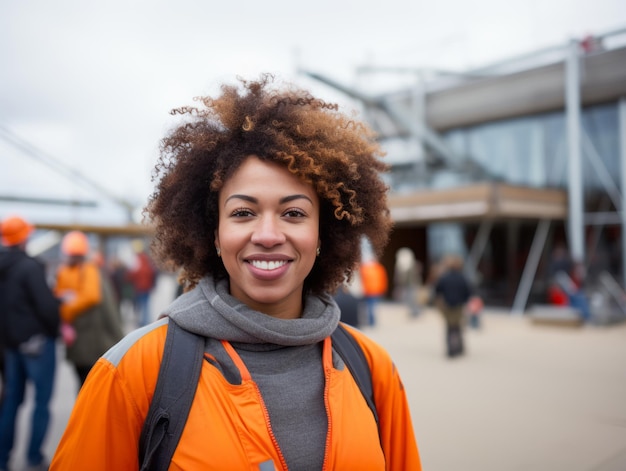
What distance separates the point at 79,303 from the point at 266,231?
12.1 ft

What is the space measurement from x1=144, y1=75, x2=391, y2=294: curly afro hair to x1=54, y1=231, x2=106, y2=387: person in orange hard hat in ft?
9.42

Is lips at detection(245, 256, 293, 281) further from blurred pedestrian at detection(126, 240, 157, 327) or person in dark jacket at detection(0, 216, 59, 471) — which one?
blurred pedestrian at detection(126, 240, 157, 327)

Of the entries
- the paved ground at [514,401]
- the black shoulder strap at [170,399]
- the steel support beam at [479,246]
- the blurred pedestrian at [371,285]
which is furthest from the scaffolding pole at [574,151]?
the black shoulder strap at [170,399]

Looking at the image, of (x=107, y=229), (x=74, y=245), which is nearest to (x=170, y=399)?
(x=74, y=245)

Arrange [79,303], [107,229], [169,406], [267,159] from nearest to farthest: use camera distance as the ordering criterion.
Answer: [169,406], [267,159], [79,303], [107,229]

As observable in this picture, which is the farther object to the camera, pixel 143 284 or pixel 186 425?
pixel 143 284

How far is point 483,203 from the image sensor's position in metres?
13.5

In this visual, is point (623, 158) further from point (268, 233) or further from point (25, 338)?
point (268, 233)

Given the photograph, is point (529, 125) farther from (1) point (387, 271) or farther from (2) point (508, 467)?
(2) point (508, 467)

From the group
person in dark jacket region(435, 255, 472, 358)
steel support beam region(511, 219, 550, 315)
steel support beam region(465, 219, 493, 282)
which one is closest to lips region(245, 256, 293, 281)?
person in dark jacket region(435, 255, 472, 358)

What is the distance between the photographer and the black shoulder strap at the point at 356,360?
1.78 m

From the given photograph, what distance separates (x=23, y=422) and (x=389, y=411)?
4799mm

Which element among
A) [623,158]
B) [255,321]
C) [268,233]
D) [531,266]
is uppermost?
[623,158]

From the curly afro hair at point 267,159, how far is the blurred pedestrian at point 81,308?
287 centimetres
